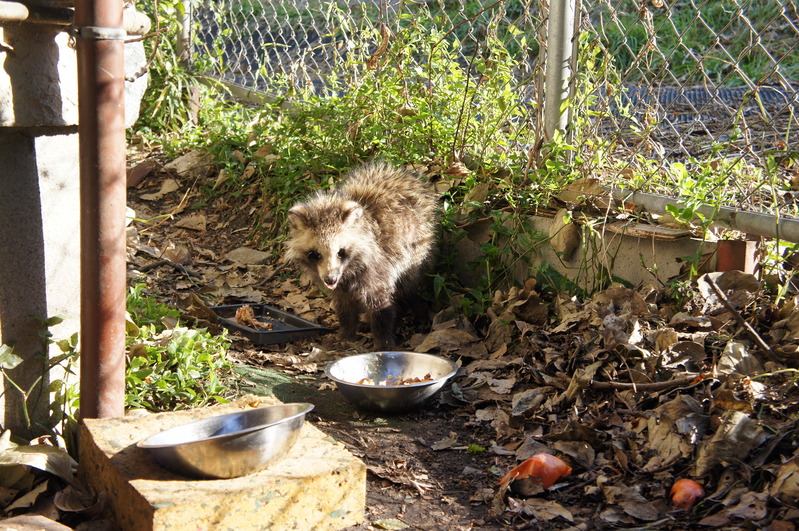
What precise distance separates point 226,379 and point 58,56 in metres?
1.74

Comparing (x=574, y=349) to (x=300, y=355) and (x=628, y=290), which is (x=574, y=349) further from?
(x=300, y=355)

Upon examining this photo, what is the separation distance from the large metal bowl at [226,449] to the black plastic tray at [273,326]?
193 centimetres

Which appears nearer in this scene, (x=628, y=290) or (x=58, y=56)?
(x=58, y=56)

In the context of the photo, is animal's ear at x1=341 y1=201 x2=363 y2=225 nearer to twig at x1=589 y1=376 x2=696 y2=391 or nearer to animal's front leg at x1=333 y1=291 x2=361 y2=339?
animal's front leg at x1=333 y1=291 x2=361 y2=339

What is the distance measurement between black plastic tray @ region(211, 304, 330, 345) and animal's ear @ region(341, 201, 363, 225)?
725 millimetres

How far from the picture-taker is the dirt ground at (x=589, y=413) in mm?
2674

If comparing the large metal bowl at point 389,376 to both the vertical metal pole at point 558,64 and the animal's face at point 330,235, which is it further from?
the vertical metal pole at point 558,64

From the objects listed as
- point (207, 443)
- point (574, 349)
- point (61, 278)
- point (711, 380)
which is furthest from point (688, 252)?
point (61, 278)

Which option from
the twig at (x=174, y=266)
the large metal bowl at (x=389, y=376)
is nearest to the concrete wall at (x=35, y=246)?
the large metal bowl at (x=389, y=376)

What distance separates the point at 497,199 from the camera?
5.02 metres

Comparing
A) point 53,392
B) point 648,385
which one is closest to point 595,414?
point 648,385

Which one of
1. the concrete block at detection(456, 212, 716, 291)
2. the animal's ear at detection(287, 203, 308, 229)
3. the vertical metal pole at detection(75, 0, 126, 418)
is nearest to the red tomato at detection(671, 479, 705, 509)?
the concrete block at detection(456, 212, 716, 291)

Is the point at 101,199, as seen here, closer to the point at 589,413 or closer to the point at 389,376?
the point at 389,376

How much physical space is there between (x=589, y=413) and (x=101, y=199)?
6.96 ft
